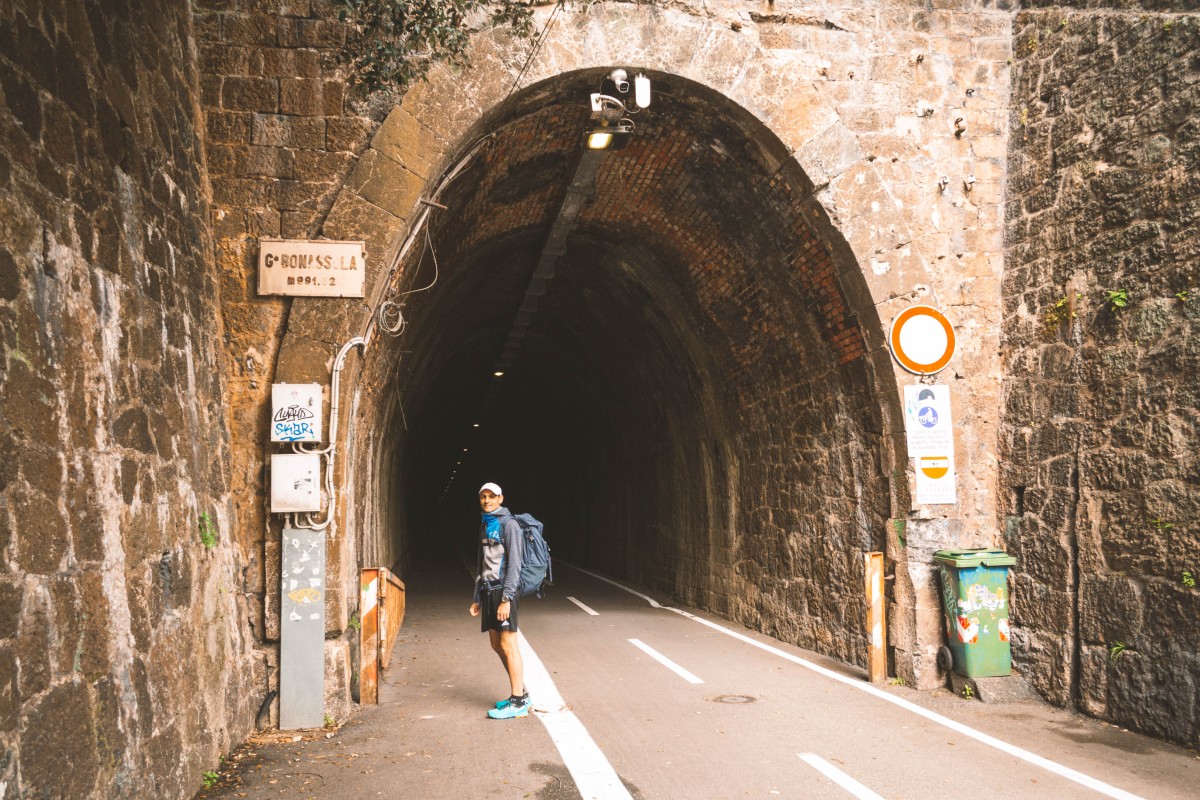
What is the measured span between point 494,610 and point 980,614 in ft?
14.7

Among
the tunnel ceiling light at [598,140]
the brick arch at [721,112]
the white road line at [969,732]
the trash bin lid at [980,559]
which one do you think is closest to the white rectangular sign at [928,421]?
the brick arch at [721,112]

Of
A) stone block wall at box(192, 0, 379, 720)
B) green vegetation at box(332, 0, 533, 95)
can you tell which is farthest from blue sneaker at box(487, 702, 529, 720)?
green vegetation at box(332, 0, 533, 95)

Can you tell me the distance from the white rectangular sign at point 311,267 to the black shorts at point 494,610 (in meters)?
2.74

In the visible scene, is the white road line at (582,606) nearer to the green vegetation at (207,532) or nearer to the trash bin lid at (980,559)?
the trash bin lid at (980,559)

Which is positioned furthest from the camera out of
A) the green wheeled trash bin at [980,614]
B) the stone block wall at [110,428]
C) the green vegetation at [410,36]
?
the green wheeled trash bin at [980,614]

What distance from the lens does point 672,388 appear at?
15.2 metres

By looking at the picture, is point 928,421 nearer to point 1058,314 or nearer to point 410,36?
point 1058,314

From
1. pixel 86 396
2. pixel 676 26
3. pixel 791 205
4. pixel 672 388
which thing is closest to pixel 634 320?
pixel 672 388

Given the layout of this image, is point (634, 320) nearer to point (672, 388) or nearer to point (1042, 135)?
point (672, 388)

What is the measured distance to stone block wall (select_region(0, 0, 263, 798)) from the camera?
379cm

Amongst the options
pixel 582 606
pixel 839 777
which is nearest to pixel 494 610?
pixel 839 777

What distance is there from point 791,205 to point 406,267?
408cm

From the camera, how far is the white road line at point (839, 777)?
5.20m

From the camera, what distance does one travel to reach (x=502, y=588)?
282 inches
